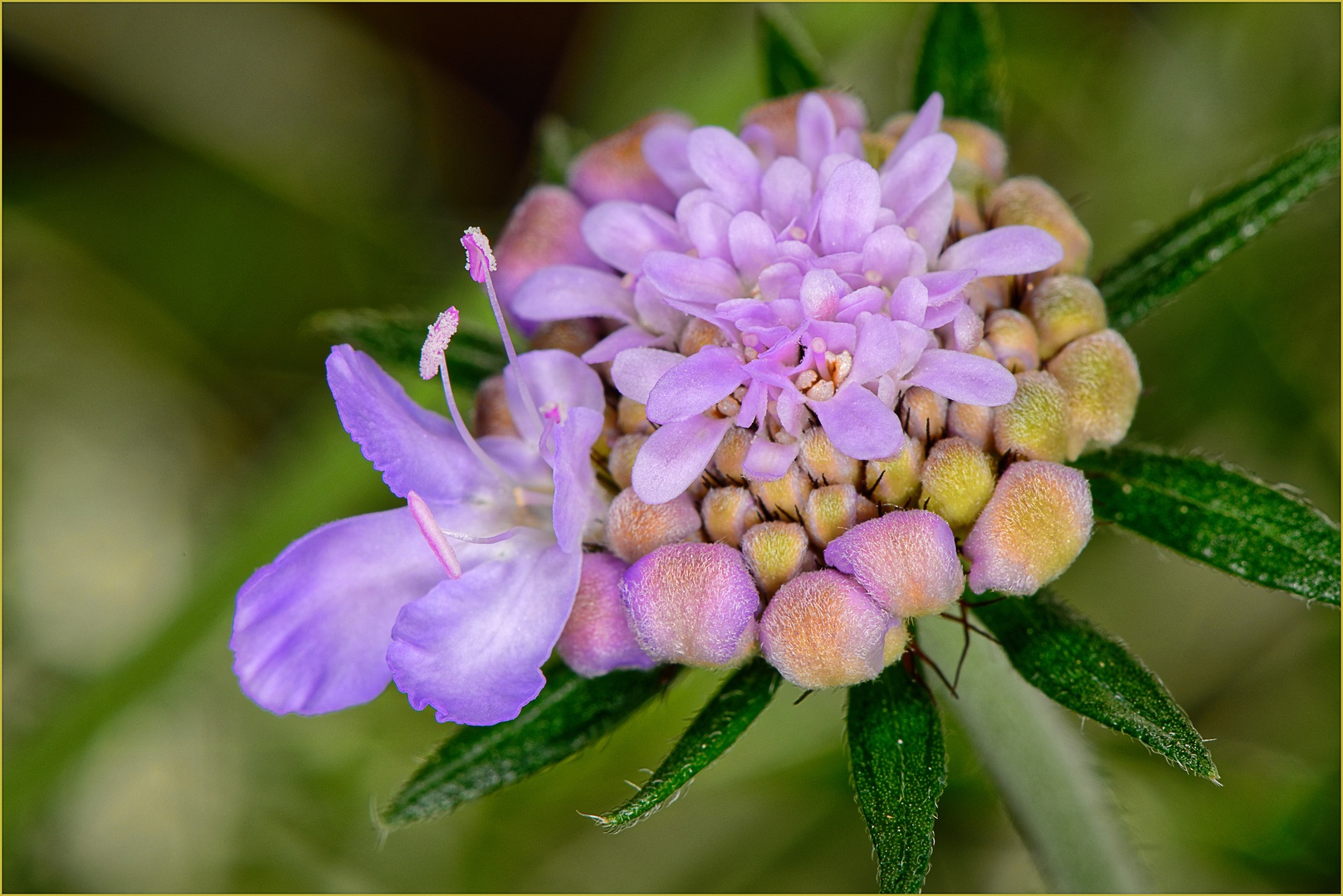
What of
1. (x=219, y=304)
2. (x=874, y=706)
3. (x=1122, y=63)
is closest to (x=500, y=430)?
(x=874, y=706)

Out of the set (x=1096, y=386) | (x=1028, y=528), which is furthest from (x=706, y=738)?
(x=1096, y=386)

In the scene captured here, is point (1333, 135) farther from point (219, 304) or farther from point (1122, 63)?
point (219, 304)

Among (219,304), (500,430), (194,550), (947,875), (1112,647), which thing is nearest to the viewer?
(1112,647)

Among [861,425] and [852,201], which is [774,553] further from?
[852,201]

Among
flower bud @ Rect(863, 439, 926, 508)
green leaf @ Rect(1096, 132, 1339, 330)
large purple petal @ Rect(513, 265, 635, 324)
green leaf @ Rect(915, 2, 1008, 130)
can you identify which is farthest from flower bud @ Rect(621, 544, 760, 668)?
green leaf @ Rect(915, 2, 1008, 130)

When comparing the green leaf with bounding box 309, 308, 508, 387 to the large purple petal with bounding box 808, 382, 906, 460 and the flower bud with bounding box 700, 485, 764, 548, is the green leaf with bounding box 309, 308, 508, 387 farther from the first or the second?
the large purple petal with bounding box 808, 382, 906, 460
